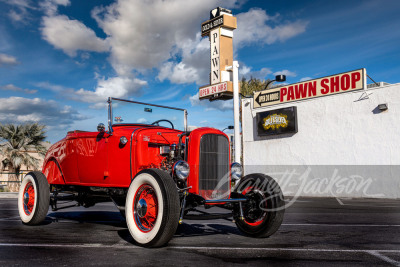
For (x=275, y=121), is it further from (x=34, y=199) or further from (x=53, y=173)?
(x=34, y=199)

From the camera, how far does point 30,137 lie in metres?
22.1

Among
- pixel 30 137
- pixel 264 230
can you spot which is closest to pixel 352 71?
pixel 264 230

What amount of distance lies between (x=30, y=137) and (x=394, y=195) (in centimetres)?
1967

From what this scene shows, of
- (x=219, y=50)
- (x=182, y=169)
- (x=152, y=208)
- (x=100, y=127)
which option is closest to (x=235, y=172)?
(x=182, y=169)

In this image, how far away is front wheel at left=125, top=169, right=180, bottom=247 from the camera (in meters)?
4.62

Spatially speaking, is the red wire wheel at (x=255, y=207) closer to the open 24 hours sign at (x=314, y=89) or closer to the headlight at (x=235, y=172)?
the headlight at (x=235, y=172)

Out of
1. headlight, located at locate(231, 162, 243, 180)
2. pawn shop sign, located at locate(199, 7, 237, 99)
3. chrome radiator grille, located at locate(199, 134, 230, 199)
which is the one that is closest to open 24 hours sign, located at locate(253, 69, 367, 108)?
pawn shop sign, located at locate(199, 7, 237, 99)

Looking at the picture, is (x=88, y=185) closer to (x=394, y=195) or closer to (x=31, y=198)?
(x=31, y=198)

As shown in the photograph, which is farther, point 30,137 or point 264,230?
point 30,137

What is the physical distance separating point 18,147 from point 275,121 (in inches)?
587

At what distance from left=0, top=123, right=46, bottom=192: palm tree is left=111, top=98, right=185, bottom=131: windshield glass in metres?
16.7

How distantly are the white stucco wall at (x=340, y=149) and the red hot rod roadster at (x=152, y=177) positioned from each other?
501 inches

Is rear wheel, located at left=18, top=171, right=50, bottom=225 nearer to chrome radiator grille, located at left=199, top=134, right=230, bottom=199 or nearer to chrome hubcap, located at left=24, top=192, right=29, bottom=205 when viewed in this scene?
chrome hubcap, located at left=24, top=192, right=29, bottom=205

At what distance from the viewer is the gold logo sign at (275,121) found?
2048 cm
